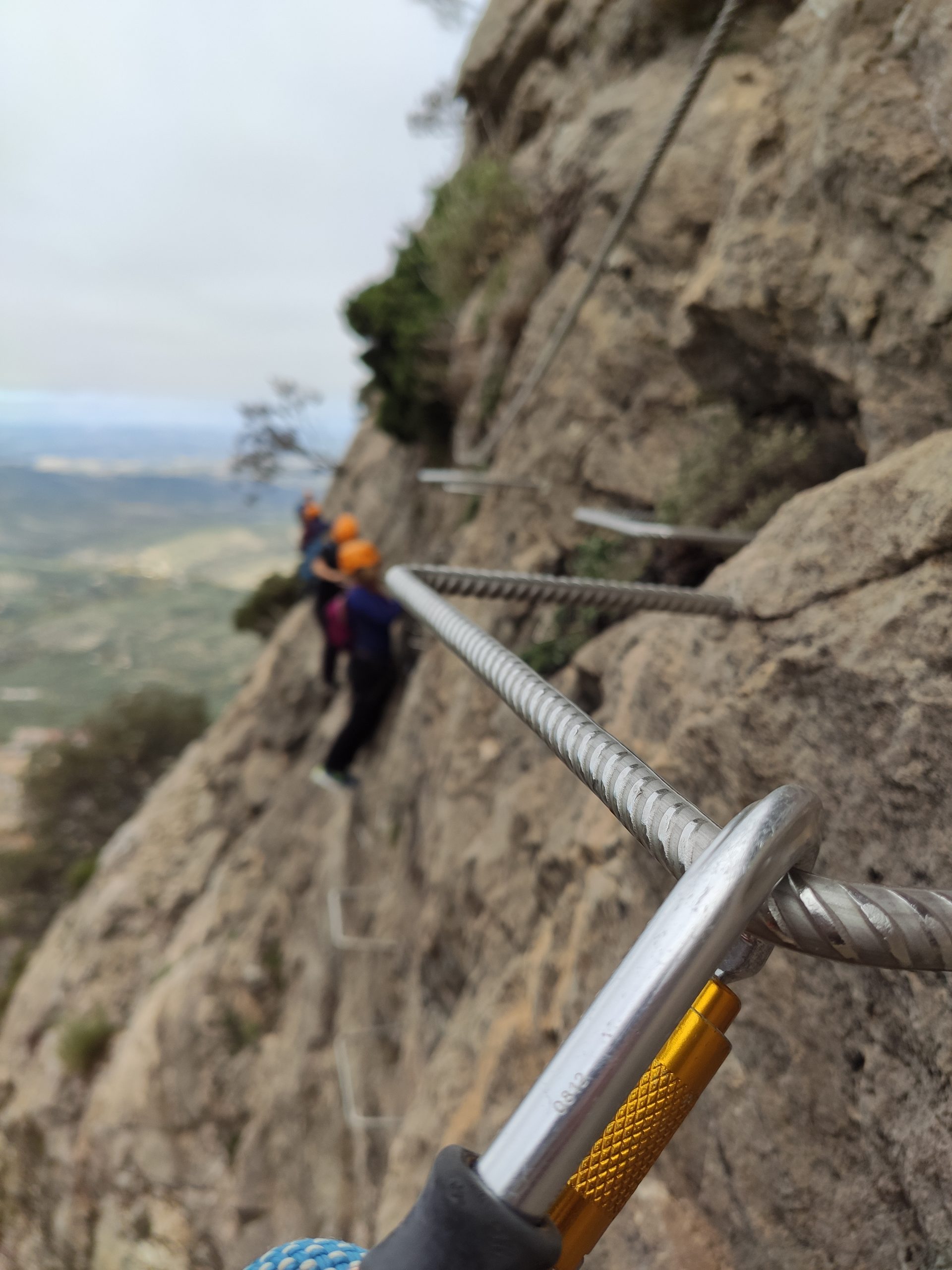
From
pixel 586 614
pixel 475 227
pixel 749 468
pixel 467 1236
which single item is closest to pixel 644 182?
pixel 749 468

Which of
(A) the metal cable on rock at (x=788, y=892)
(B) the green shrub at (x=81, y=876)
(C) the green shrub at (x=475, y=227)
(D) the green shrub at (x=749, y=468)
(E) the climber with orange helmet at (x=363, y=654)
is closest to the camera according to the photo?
(A) the metal cable on rock at (x=788, y=892)

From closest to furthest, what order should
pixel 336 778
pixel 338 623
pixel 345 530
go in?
pixel 345 530
pixel 338 623
pixel 336 778

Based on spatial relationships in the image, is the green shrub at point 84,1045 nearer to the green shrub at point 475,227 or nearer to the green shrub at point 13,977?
the green shrub at point 13,977

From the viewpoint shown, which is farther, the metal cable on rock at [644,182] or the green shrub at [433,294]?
the green shrub at [433,294]

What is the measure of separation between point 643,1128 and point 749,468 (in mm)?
3134

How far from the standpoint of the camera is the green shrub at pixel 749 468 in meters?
3.16

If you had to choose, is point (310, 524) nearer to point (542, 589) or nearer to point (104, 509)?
point (542, 589)

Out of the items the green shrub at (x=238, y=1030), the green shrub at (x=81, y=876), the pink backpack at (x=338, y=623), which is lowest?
the green shrub at (x=81, y=876)

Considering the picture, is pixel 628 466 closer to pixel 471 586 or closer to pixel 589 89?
pixel 471 586

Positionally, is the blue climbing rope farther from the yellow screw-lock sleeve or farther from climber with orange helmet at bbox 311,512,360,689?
climber with orange helmet at bbox 311,512,360,689

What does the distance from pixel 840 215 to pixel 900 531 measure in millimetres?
1630

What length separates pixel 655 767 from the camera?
7.95 feet

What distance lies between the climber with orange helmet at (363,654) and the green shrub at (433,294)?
2.66 m

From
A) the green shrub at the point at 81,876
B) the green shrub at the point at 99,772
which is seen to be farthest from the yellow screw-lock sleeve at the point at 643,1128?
the green shrub at the point at 99,772
